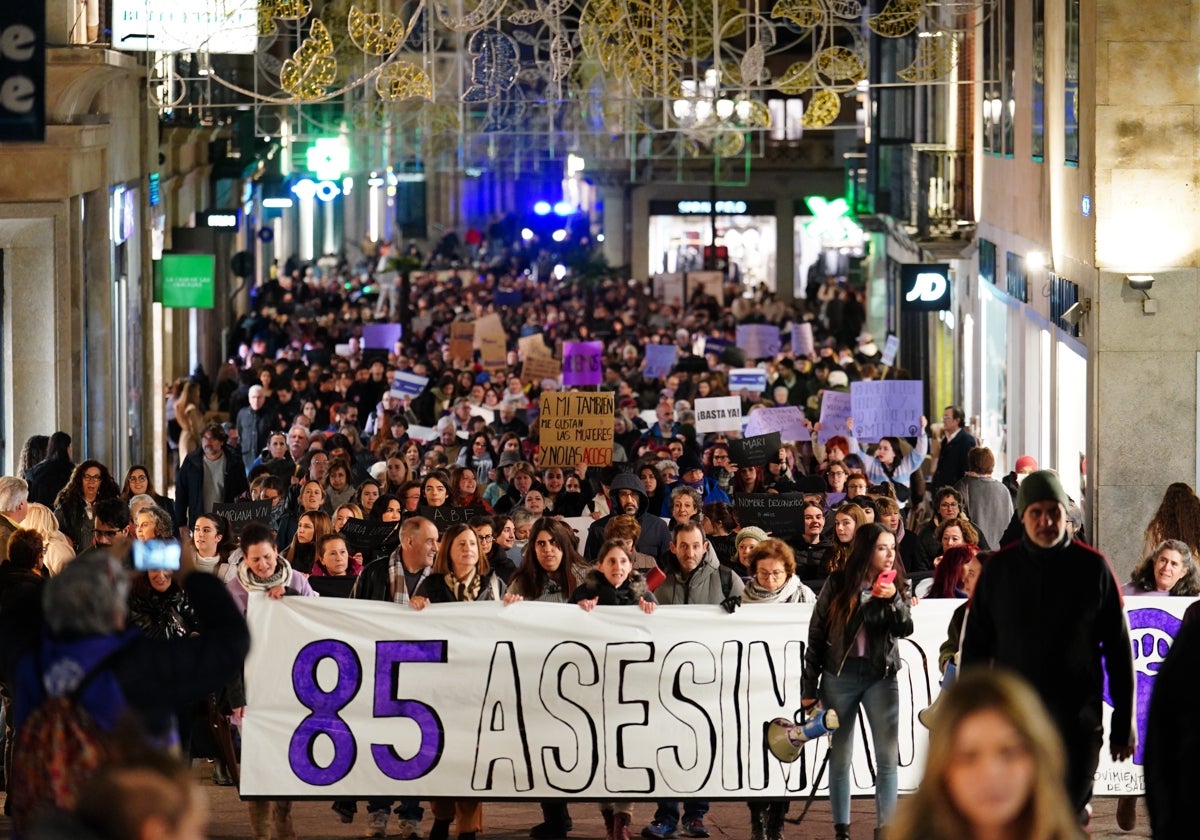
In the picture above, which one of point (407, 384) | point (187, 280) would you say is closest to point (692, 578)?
point (407, 384)

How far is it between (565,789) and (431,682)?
30.2 inches

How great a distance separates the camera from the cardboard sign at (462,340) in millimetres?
31814

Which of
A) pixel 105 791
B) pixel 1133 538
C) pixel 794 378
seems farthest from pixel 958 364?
pixel 105 791

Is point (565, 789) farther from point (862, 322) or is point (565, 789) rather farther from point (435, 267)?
point (435, 267)

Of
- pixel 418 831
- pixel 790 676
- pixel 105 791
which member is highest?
pixel 105 791

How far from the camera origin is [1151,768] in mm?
6465

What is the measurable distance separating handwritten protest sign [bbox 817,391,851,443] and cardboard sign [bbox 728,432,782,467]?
10.9ft

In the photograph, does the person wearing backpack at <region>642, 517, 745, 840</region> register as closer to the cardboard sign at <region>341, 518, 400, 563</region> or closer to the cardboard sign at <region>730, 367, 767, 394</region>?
the cardboard sign at <region>341, 518, 400, 563</region>

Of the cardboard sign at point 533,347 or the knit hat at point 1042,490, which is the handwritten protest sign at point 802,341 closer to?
the cardboard sign at point 533,347

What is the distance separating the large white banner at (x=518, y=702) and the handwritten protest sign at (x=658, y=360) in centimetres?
1953

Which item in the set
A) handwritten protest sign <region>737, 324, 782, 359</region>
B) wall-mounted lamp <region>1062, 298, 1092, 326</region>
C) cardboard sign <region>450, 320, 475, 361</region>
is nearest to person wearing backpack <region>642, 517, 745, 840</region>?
wall-mounted lamp <region>1062, 298, 1092, 326</region>

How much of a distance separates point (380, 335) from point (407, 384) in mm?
7296

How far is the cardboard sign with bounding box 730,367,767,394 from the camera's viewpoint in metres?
26.4

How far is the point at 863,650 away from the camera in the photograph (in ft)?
31.2
